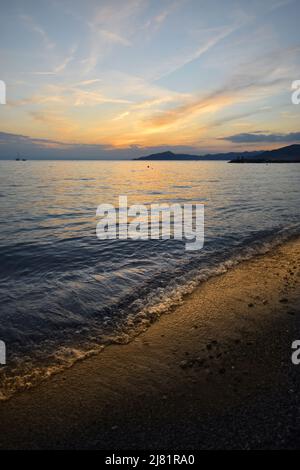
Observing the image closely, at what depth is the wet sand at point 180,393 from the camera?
4504 millimetres

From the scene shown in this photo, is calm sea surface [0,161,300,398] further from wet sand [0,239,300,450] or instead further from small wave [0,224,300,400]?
wet sand [0,239,300,450]

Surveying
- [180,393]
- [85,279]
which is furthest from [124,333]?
[85,279]

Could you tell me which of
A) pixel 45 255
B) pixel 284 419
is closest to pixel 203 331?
pixel 284 419

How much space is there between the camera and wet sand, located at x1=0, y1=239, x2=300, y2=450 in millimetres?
4504

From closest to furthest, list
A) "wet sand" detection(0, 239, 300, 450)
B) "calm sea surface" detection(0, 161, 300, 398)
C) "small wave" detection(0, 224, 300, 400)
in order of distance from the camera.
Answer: "wet sand" detection(0, 239, 300, 450), "small wave" detection(0, 224, 300, 400), "calm sea surface" detection(0, 161, 300, 398)

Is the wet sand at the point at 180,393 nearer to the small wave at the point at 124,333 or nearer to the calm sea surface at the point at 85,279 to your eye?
the small wave at the point at 124,333

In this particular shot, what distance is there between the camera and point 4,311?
30.0 ft

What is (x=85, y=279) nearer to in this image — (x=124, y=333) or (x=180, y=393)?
(x=124, y=333)

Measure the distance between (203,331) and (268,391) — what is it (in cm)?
250

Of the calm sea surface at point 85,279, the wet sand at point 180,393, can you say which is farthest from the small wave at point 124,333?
the wet sand at point 180,393

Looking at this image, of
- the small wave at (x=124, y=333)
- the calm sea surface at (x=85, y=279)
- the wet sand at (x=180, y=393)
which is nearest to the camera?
the wet sand at (x=180, y=393)

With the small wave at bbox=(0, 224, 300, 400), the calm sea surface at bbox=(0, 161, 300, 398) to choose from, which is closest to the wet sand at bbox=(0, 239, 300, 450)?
the small wave at bbox=(0, 224, 300, 400)

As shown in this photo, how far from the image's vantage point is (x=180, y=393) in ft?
18.0

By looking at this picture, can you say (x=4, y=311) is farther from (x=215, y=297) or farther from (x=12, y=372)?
(x=215, y=297)
